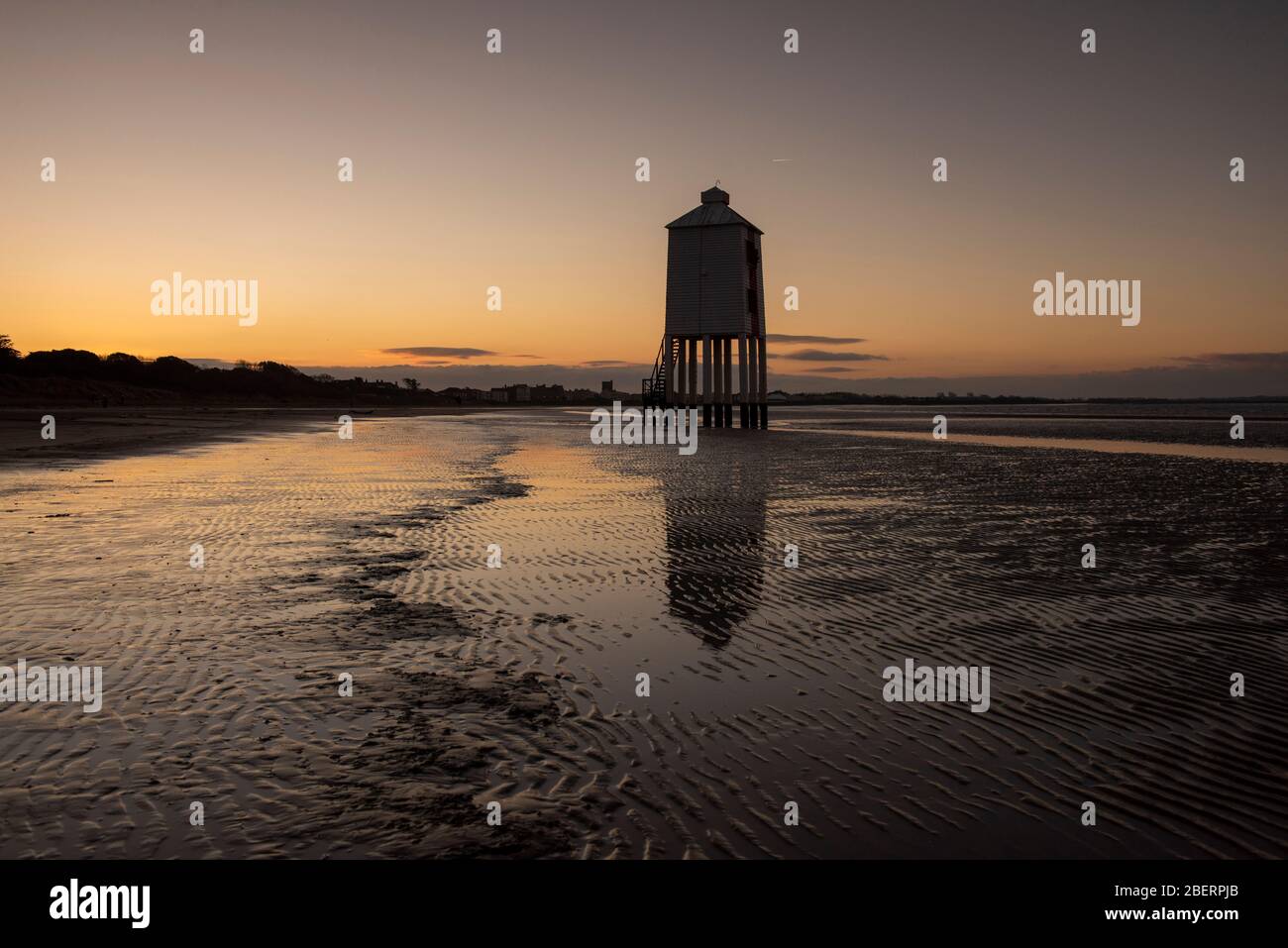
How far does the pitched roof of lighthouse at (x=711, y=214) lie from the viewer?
47.8 m

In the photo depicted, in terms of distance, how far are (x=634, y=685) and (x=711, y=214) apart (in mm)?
44708

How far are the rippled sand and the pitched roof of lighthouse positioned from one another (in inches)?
1369

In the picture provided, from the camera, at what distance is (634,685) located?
6.77m

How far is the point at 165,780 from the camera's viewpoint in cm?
482

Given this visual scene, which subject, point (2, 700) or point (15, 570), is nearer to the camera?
point (2, 700)
